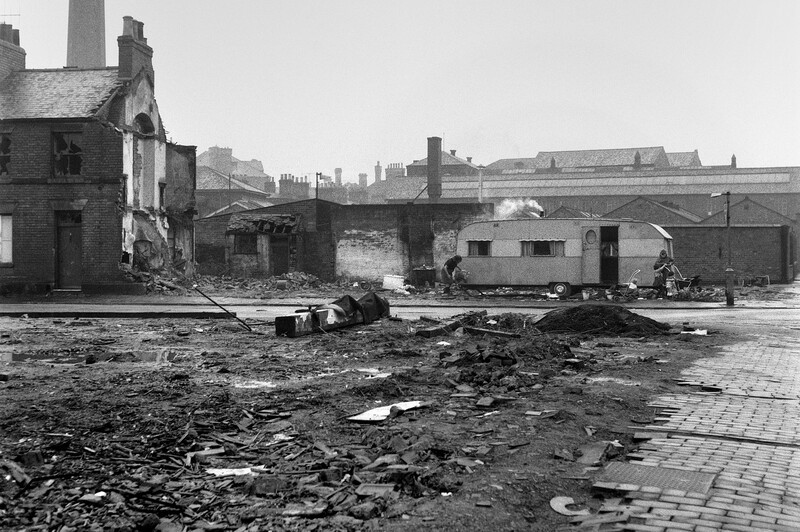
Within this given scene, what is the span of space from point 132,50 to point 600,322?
75.7 feet

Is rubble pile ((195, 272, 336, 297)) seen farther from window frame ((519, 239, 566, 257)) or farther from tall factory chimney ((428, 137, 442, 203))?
tall factory chimney ((428, 137, 442, 203))

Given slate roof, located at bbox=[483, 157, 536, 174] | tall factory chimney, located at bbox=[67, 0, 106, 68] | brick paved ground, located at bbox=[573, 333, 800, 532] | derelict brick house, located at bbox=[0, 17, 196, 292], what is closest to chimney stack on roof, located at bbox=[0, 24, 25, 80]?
derelict brick house, located at bbox=[0, 17, 196, 292]

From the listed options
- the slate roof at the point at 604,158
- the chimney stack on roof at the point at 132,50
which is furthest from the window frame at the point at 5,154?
the slate roof at the point at 604,158

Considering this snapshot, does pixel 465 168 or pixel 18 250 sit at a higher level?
pixel 465 168

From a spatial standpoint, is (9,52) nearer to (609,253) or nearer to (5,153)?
(5,153)

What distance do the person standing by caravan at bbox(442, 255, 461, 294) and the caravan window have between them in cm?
264

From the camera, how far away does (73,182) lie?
28.8 m

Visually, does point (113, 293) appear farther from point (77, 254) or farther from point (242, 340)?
point (242, 340)

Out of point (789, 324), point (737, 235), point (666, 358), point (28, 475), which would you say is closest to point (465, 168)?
point (737, 235)

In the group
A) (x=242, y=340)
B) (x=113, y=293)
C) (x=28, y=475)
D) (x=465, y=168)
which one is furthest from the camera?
(x=465, y=168)

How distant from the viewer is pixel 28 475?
4.99m

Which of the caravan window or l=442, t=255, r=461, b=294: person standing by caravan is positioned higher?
the caravan window

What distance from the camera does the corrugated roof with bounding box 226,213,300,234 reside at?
136 ft

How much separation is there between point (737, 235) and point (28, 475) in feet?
144
